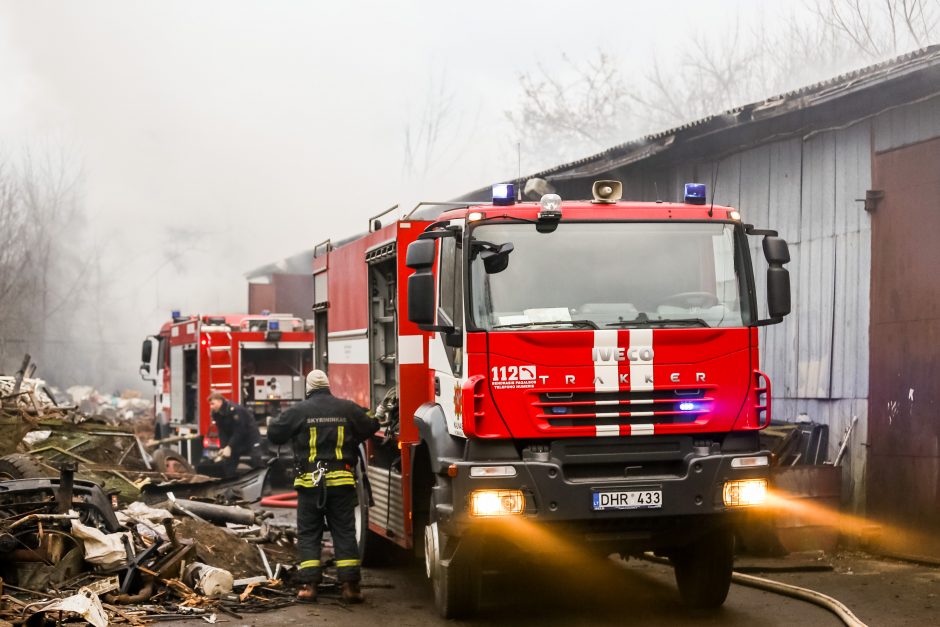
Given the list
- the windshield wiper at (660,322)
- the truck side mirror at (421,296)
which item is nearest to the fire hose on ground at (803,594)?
the windshield wiper at (660,322)

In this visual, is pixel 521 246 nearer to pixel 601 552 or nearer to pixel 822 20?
pixel 601 552

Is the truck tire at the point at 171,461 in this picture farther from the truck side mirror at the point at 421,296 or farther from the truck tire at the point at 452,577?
the truck side mirror at the point at 421,296

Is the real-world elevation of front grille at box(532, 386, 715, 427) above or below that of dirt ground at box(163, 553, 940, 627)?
above

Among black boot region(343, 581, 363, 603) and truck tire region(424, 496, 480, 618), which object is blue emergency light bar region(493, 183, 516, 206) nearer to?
truck tire region(424, 496, 480, 618)

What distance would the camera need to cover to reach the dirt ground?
7.71 m

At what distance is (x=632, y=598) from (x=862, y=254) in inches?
168

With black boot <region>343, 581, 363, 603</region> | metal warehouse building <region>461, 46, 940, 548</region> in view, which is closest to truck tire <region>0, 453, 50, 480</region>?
black boot <region>343, 581, 363, 603</region>

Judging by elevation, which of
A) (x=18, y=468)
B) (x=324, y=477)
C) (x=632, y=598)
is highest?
(x=324, y=477)

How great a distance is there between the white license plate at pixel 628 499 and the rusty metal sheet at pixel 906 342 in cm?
417

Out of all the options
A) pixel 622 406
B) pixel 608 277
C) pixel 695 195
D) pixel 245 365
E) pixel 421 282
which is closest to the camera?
pixel 622 406

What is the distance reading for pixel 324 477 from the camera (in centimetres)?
863

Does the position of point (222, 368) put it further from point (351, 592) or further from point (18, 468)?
point (351, 592)

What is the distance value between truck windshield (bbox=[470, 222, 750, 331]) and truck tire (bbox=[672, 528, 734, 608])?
5.06 feet

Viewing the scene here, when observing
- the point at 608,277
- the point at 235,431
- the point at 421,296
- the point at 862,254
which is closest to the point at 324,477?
the point at 421,296
